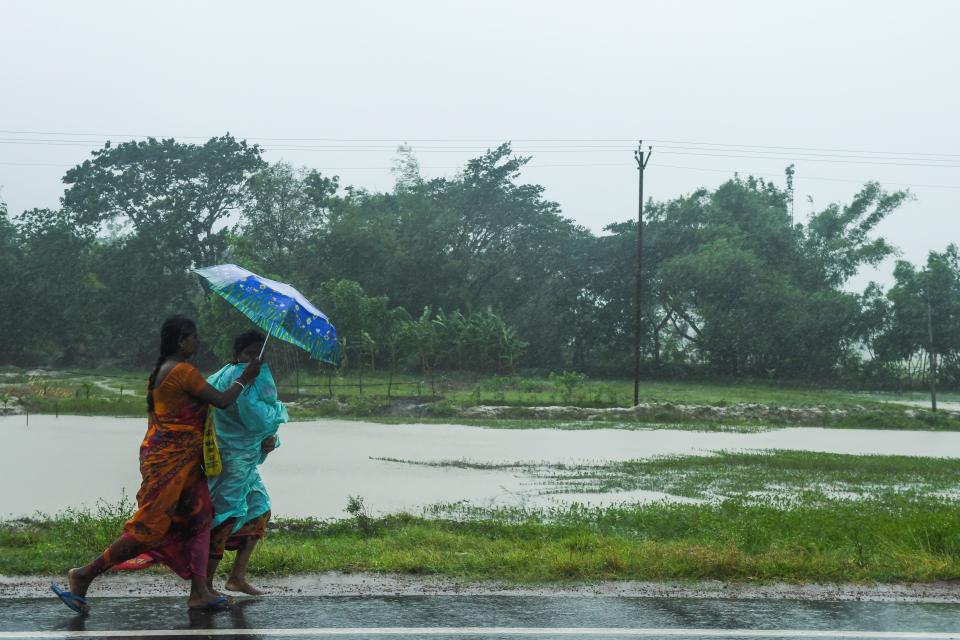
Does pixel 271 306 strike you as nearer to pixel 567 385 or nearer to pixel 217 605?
pixel 217 605

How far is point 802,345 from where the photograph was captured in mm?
43062

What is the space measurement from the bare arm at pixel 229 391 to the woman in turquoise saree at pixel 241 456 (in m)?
0.15

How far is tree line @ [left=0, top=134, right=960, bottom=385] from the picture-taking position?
42.5 meters

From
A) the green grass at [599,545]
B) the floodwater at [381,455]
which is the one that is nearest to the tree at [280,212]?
the floodwater at [381,455]

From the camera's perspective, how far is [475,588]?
606cm

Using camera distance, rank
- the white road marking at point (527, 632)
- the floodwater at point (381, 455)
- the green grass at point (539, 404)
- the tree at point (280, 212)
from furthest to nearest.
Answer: the tree at point (280, 212) < the green grass at point (539, 404) < the floodwater at point (381, 455) < the white road marking at point (527, 632)

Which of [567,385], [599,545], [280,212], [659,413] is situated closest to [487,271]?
[280,212]

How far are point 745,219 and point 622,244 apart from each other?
24.6 feet

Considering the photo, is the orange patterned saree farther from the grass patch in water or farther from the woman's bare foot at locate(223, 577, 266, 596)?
the grass patch in water

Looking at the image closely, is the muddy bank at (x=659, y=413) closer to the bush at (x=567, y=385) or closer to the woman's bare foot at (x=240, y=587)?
the bush at (x=567, y=385)

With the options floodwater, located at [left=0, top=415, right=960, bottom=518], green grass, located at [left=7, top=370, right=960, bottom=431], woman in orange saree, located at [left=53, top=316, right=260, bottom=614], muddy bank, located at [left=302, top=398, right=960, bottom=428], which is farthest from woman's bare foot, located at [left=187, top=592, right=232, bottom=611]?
muddy bank, located at [left=302, top=398, right=960, bottom=428]

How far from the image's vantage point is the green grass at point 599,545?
644cm

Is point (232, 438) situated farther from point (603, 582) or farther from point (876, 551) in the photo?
point (876, 551)

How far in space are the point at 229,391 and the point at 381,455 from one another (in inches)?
439
